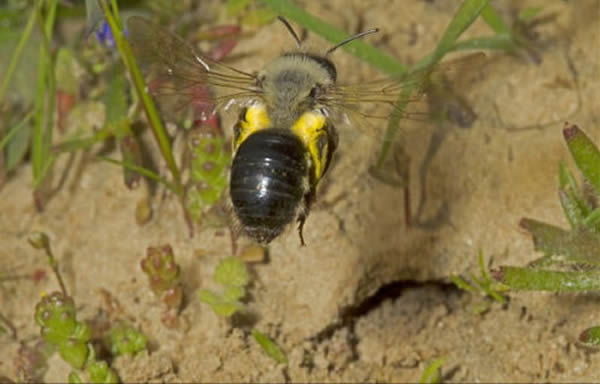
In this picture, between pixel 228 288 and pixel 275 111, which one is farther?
pixel 228 288

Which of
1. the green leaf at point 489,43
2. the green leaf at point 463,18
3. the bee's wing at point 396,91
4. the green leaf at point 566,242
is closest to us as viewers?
the bee's wing at point 396,91

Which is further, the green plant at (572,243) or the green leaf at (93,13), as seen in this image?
the green leaf at (93,13)

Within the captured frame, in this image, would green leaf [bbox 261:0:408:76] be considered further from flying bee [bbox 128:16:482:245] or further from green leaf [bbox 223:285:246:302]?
green leaf [bbox 223:285:246:302]

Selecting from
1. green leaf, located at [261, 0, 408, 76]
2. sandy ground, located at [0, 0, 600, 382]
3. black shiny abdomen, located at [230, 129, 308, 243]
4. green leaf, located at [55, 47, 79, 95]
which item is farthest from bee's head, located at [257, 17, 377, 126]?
green leaf, located at [55, 47, 79, 95]

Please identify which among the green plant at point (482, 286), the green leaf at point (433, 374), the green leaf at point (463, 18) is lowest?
the green leaf at point (433, 374)

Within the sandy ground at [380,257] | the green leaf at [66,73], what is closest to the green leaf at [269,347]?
the sandy ground at [380,257]

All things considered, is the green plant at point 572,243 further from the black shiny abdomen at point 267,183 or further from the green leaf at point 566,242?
the black shiny abdomen at point 267,183

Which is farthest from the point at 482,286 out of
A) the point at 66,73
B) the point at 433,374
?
the point at 66,73

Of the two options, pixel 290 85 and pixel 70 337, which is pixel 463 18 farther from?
pixel 70 337
